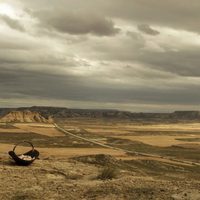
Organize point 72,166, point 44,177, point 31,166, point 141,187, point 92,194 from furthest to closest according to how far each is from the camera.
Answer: point 72,166, point 31,166, point 44,177, point 141,187, point 92,194

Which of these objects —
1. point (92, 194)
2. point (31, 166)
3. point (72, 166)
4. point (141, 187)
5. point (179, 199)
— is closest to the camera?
point (179, 199)

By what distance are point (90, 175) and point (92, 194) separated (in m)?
6.47

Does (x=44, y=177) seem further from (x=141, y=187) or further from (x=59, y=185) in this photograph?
(x=141, y=187)

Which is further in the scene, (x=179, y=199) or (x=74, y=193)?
(x=74, y=193)

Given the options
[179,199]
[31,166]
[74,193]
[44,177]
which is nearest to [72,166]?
[31,166]

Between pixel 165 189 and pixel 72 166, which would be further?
pixel 72 166

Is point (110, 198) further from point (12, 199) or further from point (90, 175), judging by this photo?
point (90, 175)

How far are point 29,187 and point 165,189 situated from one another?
18.3 feet

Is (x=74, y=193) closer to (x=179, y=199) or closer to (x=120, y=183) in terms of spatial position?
(x=120, y=183)

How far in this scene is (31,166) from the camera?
24.7m

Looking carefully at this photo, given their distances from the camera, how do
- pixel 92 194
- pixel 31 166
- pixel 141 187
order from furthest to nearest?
pixel 31 166
pixel 141 187
pixel 92 194

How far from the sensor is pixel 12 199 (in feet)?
53.2

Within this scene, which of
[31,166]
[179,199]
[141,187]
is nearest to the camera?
[179,199]

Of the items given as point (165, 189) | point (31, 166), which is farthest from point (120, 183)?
point (31, 166)
